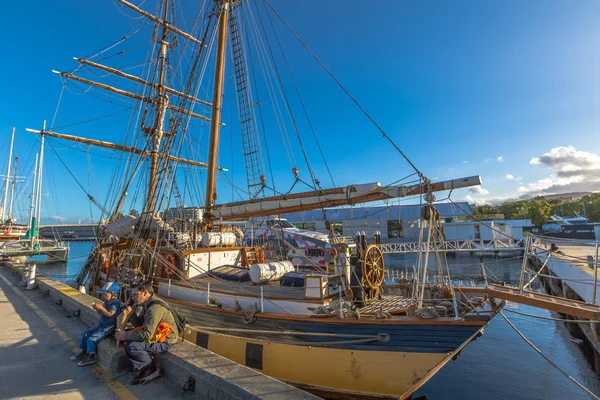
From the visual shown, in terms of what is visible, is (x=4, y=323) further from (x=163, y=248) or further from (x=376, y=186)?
(x=376, y=186)

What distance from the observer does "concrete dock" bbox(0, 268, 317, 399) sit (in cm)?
329

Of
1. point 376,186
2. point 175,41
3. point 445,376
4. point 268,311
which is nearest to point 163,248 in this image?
point 268,311

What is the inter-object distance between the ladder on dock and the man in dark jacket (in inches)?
237

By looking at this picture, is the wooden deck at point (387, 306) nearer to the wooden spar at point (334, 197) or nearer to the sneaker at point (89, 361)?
the wooden spar at point (334, 197)

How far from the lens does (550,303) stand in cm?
529

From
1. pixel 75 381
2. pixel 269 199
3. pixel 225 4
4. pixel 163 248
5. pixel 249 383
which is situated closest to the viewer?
pixel 249 383

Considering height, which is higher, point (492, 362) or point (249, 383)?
point (249, 383)

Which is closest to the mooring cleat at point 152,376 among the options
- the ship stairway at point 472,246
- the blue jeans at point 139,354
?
the blue jeans at point 139,354

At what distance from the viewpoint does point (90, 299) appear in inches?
308

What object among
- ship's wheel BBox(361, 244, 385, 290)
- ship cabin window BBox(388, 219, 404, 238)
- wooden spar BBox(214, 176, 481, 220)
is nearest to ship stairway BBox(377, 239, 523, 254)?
ship cabin window BBox(388, 219, 404, 238)

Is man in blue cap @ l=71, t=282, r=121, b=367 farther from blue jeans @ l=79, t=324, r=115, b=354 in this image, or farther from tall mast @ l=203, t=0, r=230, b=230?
tall mast @ l=203, t=0, r=230, b=230

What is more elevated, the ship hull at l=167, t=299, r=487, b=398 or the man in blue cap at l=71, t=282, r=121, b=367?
the man in blue cap at l=71, t=282, r=121, b=367

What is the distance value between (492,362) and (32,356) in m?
12.5

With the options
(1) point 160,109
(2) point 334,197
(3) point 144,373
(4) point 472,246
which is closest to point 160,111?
(1) point 160,109
